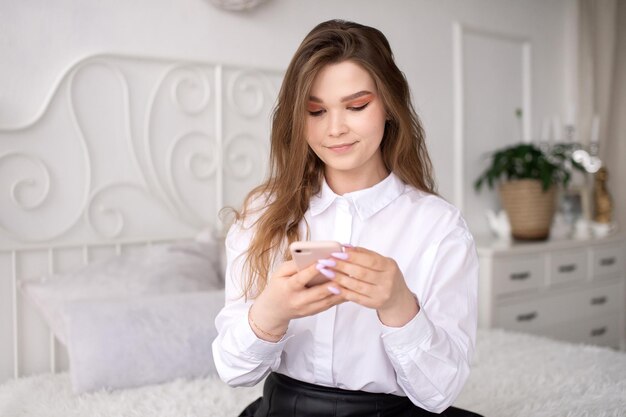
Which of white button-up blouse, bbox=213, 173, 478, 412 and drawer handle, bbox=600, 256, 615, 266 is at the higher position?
white button-up blouse, bbox=213, 173, 478, 412

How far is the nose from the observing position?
109 cm

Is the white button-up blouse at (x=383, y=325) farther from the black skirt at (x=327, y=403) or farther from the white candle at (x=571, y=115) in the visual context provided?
the white candle at (x=571, y=115)

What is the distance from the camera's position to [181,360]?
1.72 meters

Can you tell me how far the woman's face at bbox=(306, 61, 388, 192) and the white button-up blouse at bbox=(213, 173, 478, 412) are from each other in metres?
0.10

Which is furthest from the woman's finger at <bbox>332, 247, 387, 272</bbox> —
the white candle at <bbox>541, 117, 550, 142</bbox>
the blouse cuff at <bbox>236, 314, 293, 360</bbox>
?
the white candle at <bbox>541, 117, 550, 142</bbox>

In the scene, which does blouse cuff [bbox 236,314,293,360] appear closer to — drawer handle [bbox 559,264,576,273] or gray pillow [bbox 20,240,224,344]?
gray pillow [bbox 20,240,224,344]

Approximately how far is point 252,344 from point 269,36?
1766mm

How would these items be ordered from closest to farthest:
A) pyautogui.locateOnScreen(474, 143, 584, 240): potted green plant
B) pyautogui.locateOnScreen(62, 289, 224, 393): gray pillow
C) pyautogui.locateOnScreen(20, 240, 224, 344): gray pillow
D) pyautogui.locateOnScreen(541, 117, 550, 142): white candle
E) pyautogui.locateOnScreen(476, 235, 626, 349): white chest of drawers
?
pyautogui.locateOnScreen(62, 289, 224, 393): gray pillow
pyautogui.locateOnScreen(20, 240, 224, 344): gray pillow
pyautogui.locateOnScreen(476, 235, 626, 349): white chest of drawers
pyautogui.locateOnScreen(474, 143, 584, 240): potted green plant
pyautogui.locateOnScreen(541, 117, 550, 142): white candle

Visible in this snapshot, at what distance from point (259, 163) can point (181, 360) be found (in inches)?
39.4

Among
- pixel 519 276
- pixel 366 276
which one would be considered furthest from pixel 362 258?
pixel 519 276

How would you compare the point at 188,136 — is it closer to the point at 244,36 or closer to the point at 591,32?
the point at 244,36

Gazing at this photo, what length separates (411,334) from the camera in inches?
38.0

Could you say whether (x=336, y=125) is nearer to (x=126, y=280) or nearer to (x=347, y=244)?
(x=347, y=244)

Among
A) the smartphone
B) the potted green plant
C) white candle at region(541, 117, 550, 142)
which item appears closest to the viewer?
the smartphone
